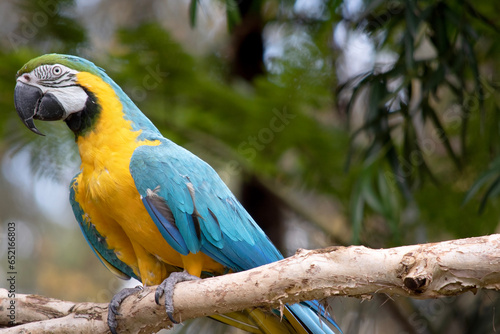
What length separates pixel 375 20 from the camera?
3.23 metres

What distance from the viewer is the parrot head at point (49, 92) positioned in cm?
214

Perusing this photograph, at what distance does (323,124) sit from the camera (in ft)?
13.1

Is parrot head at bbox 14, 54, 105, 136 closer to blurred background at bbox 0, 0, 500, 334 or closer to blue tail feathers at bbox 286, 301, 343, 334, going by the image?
blurred background at bbox 0, 0, 500, 334

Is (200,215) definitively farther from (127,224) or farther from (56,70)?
(56,70)

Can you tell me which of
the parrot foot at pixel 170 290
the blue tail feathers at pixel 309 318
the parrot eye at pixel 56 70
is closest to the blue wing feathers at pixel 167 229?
the parrot foot at pixel 170 290

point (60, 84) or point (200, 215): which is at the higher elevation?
point (60, 84)

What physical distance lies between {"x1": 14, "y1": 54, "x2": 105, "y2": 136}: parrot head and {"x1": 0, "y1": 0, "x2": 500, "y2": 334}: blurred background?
1.01 meters

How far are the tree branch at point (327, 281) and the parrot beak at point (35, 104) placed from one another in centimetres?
82

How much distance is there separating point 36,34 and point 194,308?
114 inches

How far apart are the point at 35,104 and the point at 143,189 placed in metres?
0.60

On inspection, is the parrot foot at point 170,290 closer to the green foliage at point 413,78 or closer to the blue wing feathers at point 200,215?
the blue wing feathers at point 200,215

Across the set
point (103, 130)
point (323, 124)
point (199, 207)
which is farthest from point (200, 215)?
point (323, 124)

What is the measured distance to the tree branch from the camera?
1.49m

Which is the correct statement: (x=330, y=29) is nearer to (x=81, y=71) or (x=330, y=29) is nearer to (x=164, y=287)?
(x=81, y=71)
